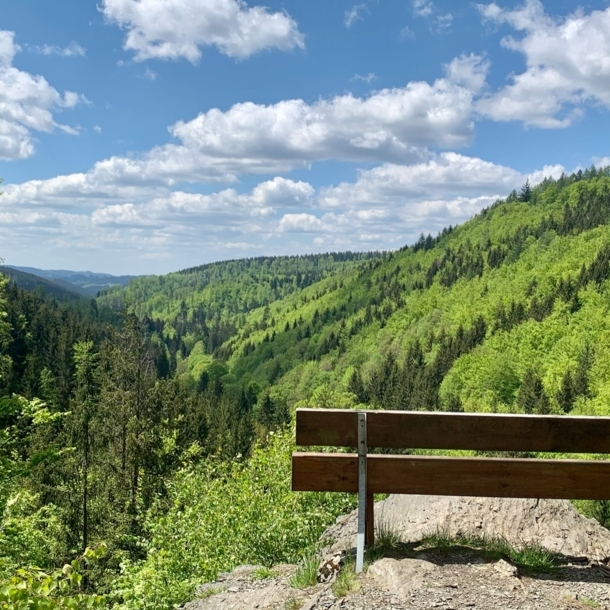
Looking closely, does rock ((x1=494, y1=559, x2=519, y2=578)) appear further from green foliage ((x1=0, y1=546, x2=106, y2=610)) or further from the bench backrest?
green foliage ((x1=0, y1=546, x2=106, y2=610))

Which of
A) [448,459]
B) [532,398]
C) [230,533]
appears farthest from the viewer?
[532,398]

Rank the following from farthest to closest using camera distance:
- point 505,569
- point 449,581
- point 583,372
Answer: point 583,372, point 505,569, point 449,581

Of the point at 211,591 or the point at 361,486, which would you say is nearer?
the point at 361,486

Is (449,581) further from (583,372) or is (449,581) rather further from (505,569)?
(583,372)

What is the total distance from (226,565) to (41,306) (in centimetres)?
10811

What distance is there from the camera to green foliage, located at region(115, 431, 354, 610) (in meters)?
10.8

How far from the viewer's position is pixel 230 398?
408ft

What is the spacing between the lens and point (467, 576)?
15.1 ft

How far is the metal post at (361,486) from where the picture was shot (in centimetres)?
488

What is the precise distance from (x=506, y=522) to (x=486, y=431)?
301 centimetres

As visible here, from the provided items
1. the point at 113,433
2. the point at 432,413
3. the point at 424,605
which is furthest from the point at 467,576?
the point at 113,433

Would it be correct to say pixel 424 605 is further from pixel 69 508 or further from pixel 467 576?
pixel 69 508

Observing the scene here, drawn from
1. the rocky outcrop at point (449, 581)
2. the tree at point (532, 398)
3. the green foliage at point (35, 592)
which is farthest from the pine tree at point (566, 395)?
the green foliage at point (35, 592)

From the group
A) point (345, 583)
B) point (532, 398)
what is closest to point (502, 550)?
point (345, 583)
